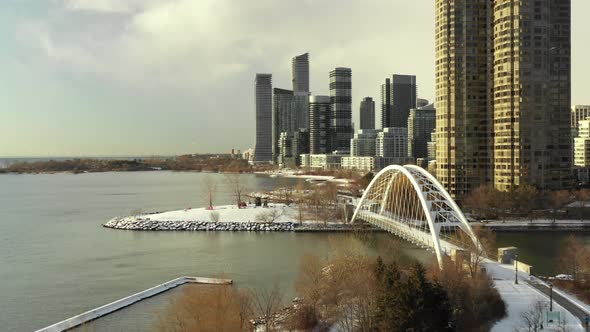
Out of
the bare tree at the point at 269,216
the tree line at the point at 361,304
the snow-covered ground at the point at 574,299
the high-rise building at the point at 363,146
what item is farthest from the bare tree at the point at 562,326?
the high-rise building at the point at 363,146

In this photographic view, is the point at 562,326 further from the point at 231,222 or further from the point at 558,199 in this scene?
the point at 558,199

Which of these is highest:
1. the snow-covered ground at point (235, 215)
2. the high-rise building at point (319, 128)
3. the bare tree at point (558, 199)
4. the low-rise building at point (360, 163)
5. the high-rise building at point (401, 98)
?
the high-rise building at point (401, 98)

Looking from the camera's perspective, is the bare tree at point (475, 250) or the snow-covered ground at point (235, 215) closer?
the bare tree at point (475, 250)

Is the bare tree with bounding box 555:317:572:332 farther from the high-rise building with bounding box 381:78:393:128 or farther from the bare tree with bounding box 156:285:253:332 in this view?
the high-rise building with bounding box 381:78:393:128

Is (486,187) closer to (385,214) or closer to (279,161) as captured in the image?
(385,214)

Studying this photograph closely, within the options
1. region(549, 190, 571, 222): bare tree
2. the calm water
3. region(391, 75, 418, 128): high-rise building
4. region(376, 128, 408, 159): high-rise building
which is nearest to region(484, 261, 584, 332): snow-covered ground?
the calm water

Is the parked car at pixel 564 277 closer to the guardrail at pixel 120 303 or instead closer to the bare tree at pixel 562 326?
the bare tree at pixel 562 326

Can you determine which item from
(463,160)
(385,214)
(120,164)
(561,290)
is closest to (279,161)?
(120,164)
